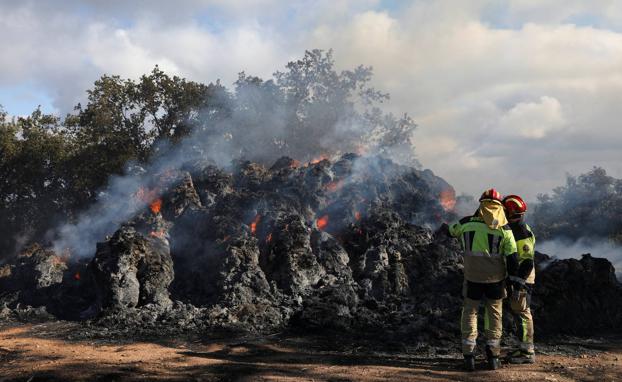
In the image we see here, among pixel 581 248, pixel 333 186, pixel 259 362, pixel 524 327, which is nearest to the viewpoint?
pixel 524 327

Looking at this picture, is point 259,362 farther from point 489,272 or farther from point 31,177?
point 31,177

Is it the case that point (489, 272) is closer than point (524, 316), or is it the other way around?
point (489, 272)

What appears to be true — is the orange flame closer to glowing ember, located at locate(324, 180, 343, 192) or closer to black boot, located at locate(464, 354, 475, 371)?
glowing ember, located at locate(324, 180, 343, 192)

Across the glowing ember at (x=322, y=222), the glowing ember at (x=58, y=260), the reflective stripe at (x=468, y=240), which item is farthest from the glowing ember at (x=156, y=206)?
the reflective stripe at (x=468, y=240)

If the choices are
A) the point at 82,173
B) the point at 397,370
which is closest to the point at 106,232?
the point at 82,173

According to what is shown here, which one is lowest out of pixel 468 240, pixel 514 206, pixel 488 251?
pixel 488 251

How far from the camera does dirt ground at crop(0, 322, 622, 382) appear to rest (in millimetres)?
6191

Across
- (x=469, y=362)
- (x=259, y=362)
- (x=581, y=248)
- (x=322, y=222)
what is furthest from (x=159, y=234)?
(x=581, y=248)

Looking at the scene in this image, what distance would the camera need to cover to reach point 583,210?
22.1m

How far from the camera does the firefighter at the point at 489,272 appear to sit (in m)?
6.32

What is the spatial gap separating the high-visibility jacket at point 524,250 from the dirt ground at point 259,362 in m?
1.26

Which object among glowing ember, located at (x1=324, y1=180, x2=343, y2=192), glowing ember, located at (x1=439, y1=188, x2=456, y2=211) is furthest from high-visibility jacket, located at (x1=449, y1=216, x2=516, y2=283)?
glowing ember, located at (x1=439, y1=188, x2=456, y2=211)

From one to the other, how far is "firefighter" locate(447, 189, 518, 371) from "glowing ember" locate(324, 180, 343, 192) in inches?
522

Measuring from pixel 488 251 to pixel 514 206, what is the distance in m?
0.94
